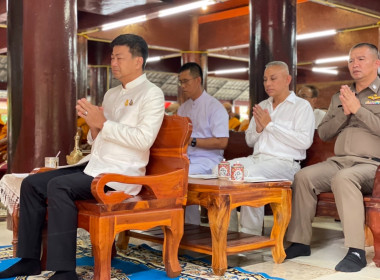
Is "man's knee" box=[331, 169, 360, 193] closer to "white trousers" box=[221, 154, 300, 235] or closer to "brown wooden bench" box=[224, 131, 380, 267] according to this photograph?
"brown wooden bench" box=[224, 131, 380, 267]

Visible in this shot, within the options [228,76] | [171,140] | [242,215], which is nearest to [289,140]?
[242,215]

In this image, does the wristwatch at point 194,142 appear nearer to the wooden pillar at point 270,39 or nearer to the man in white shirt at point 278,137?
the man in white shirt at point 278,137

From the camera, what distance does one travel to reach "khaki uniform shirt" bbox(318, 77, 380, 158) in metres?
3.45

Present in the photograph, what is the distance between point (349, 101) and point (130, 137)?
4.93ft

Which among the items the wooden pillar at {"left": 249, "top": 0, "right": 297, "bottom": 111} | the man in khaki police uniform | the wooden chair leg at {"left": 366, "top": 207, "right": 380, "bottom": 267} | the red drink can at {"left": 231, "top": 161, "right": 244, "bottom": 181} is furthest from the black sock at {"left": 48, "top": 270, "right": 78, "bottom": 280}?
the wooden pillar at {"left": 249, "top": 0, "right": 297, "bottom": 111}

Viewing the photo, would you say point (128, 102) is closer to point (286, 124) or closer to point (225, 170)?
point (225, 170)

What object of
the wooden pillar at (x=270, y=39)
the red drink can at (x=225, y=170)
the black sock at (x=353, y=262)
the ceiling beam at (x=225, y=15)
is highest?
the ceiling beam at (x=225, y=15)

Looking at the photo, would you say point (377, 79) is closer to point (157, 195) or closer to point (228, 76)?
point (157, 195)

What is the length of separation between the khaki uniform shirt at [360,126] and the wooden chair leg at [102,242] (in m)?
1.81

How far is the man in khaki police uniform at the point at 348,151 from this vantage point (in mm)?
3430

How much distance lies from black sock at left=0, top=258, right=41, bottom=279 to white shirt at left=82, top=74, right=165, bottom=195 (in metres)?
0.62

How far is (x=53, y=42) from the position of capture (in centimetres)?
434

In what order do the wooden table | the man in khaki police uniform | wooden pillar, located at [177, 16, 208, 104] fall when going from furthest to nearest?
wooden pillar, located at [177, 16, 208, 104]
the man in khaki police uniform
the wooden table

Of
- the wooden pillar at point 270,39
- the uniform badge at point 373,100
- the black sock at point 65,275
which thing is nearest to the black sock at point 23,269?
the black sock at point 65,275
